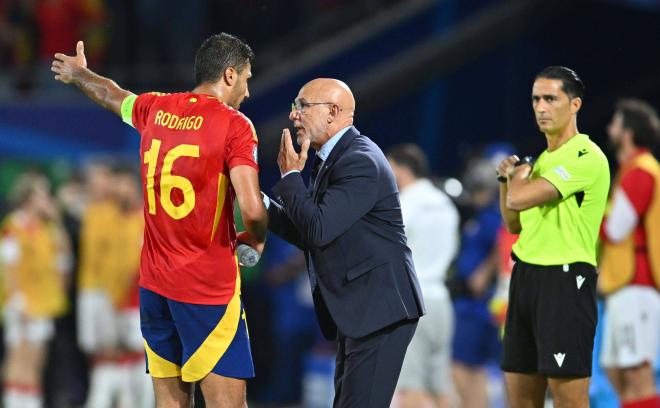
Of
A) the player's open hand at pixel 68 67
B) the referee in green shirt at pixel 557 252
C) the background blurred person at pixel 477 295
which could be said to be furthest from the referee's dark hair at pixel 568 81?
the background blurred person at pixel 477 295

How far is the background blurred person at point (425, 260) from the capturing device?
8641 millimetres

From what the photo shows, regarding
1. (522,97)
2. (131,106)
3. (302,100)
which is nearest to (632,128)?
(302,100)

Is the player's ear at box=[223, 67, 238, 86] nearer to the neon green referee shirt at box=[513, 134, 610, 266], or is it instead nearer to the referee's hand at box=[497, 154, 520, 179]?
the referee's hand at box=[497, 154, 520, 179]

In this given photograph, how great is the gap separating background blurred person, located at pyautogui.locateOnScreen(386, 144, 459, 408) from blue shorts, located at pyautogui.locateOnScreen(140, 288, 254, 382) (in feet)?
11.4

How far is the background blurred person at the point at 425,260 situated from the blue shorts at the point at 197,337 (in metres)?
3.49

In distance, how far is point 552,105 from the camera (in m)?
5.70

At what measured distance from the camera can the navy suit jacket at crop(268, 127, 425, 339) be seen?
5.09m

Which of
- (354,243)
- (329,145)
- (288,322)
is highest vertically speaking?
(329,145)

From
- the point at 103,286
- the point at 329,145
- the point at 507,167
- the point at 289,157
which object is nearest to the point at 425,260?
the point at 507,167

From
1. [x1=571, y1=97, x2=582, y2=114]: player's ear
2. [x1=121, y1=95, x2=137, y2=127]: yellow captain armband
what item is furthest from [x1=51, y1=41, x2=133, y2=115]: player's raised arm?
[x1=571, y1=97, x2=582, y2=114]: player's ear

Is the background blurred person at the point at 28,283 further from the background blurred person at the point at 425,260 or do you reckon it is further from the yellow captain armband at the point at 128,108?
the yellow captain armband at the point at 128,108

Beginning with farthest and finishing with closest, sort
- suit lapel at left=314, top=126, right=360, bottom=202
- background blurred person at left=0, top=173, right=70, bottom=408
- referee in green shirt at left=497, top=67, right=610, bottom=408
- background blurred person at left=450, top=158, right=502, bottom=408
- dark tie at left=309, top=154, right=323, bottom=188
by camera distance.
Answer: background blurred person at left=0, top=173, right=70, bottom=408 < background blurred person at left=450, top=158, right=502, bottom=408 < referee in green shirt at left=497, top=67, right=610, bottom=408 < dark tie at left=309, top=154, right=323, bottom=188 < suit lapel at left=314, top=126, right=360, bottom=202

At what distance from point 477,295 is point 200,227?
193 inches

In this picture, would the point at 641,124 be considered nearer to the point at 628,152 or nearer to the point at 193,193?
the point at 628,152
